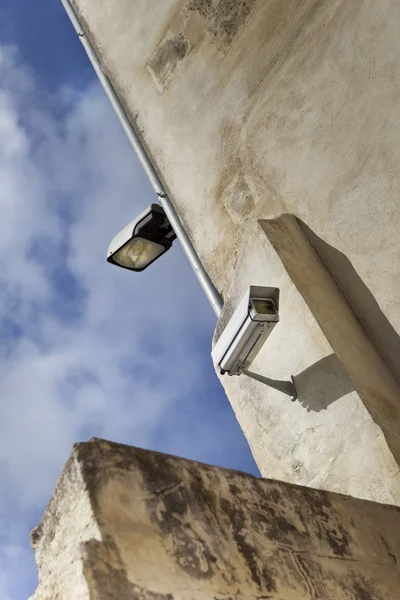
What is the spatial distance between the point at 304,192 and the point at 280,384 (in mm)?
1075

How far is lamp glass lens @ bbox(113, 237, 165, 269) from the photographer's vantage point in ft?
15.2

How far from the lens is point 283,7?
4.26 m

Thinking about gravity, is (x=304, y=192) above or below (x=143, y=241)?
above

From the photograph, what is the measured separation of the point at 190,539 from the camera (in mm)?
2041

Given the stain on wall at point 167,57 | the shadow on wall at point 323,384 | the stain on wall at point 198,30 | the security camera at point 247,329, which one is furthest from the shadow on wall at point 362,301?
the stain on wall at point 167,57

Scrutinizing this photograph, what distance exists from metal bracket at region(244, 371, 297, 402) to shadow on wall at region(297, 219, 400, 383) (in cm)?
46

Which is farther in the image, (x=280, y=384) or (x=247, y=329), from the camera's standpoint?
(x=280, y=384)

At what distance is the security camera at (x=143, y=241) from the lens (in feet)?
15.1

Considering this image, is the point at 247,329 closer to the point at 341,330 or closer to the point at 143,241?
the point at 341,330

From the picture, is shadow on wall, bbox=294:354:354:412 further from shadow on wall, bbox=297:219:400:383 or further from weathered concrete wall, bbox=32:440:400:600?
weathered concrete wall, bbox=32:440:400:600

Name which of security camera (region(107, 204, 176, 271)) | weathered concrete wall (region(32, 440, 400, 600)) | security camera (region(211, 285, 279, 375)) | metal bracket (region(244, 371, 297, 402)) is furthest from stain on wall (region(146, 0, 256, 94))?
weathered concrete wall (region(32, 440, 400, 600))

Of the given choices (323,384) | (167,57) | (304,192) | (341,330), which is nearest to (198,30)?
(167,57)

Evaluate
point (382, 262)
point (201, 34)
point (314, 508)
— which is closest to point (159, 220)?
point (201, 34)

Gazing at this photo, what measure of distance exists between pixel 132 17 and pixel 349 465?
3725 mm
